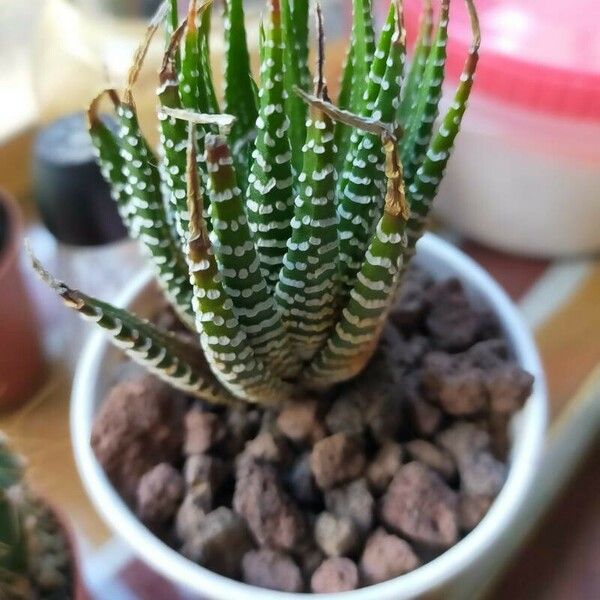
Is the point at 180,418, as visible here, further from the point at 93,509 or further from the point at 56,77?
the point at 56,77

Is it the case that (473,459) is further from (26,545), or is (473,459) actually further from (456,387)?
(26,545)

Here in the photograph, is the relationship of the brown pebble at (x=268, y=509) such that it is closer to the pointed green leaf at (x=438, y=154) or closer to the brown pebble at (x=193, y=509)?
the brown pebble at (x=193, y=509)

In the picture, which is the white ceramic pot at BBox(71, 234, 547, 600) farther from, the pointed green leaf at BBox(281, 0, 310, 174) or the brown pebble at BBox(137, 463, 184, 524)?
the pointed green leaf at BBox(281, 0, 310, 174)

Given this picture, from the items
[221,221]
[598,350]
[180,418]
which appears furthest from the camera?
[598,350]

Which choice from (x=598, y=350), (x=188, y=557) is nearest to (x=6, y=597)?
(x=188, y=557)

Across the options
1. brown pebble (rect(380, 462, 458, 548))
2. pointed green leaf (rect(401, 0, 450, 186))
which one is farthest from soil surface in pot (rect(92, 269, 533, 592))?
pointed green leaf (rect(401, 0, 450, 186))

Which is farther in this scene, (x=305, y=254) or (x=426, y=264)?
(x=426, y=264)

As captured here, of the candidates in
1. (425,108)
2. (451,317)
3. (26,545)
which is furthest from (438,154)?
(26,545)
